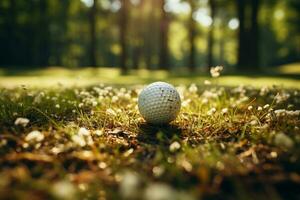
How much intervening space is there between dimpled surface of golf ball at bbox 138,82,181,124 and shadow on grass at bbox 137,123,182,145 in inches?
3.9

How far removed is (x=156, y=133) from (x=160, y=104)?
425 mm

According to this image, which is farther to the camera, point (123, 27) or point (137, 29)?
point (137, 29)

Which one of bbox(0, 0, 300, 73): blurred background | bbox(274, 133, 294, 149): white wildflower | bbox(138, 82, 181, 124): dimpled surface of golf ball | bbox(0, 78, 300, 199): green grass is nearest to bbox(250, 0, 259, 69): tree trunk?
bbox(0, 0, 300, 73): blurred background

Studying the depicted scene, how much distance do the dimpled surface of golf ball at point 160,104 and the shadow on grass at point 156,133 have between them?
0.32ft

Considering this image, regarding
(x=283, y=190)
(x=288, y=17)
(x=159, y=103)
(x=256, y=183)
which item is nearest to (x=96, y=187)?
(x=256, y=183)

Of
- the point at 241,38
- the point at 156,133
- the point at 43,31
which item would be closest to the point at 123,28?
the point at 241,38

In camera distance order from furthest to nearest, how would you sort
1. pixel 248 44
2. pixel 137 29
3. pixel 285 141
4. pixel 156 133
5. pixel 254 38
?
1. pixel 137 29
2. pixel 254 38
3. pixel 248 44
4. pixel 156 133
5. pixel 285 141

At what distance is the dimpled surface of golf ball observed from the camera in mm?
5000

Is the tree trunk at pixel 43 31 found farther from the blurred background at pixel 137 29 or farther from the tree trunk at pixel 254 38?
the tree trunk at pixel 254 38

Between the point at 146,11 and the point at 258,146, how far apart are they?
158 ft

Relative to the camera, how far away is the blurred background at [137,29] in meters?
24.5

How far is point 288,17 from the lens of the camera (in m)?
37.4

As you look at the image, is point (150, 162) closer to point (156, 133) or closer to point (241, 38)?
point (156, 133)

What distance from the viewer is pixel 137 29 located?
161 feet
